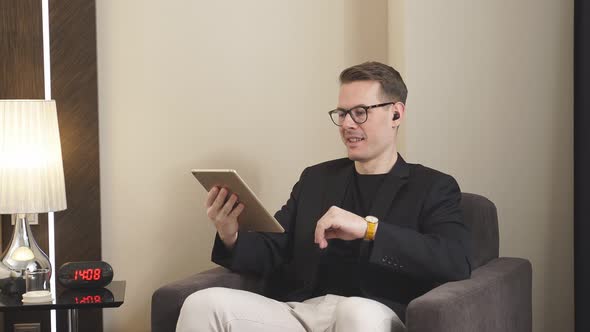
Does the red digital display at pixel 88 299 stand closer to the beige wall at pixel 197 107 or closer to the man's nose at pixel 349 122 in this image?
the beige wall at pixel 197 107

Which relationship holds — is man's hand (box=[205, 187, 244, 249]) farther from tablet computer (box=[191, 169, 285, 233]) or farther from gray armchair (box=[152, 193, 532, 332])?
gray armchair (box=[152, 193, 532, 332])

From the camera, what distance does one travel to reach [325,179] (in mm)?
2746

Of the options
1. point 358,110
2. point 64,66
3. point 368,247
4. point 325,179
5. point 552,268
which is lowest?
point 552,268

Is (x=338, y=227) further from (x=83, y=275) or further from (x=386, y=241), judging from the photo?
(x=83, y=275)

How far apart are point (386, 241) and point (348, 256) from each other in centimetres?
29

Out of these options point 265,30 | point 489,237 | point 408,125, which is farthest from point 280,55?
point 489,237

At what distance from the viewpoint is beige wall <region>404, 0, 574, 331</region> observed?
3.11 m

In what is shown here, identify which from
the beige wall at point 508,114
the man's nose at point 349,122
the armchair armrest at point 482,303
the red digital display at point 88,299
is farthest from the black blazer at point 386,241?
the beige wall at point 508,114

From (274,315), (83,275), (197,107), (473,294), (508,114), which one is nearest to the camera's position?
(473,294)

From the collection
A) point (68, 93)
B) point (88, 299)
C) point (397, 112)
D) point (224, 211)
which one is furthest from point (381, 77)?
point (68, 93)

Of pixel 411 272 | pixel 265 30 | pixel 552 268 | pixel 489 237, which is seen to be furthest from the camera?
pixel 265 30

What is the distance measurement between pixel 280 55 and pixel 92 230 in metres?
1.03

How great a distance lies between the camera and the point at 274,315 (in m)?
2.34

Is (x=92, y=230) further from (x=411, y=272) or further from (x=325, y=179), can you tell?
(x=411, y=272)
